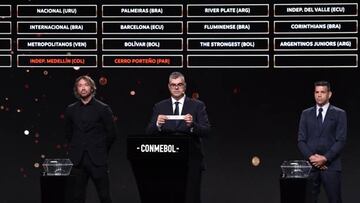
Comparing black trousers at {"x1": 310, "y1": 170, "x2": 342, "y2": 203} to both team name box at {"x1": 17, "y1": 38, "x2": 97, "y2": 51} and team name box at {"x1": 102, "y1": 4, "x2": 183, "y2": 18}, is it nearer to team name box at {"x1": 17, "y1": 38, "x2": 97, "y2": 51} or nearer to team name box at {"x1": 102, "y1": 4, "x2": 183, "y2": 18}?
team name box at {"x1": 102, "y1": 4, "x2": 183, "y2": 18}

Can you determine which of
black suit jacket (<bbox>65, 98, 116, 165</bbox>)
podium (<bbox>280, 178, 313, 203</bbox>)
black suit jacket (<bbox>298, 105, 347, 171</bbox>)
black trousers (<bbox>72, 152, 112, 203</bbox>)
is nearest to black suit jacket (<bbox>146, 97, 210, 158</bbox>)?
black suit jacket (<bbox>65, 98, 116, 165</bbox>)

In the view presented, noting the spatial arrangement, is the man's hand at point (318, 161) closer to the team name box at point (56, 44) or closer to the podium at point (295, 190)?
the podium at point (295, 190)

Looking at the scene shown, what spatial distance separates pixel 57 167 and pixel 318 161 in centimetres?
234

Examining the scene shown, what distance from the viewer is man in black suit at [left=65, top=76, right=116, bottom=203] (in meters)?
7.31

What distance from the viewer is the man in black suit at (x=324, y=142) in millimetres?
7152

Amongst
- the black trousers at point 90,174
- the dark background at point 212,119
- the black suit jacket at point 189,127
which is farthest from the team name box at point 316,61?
the black trousers at point 90,174

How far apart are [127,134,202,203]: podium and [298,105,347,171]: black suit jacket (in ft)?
5.29

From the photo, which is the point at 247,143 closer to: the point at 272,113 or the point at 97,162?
the point at 272,113

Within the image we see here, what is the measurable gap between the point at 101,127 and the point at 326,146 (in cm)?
210

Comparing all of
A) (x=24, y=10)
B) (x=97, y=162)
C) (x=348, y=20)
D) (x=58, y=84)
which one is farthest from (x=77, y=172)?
(x=348, y=20)

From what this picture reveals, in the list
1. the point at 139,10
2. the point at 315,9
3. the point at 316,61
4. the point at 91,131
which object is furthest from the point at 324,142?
the point at 139,10

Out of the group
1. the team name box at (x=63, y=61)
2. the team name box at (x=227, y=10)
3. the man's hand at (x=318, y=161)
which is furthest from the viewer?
the team name box at (x=63, y=61)

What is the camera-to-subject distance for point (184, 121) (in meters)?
6.86

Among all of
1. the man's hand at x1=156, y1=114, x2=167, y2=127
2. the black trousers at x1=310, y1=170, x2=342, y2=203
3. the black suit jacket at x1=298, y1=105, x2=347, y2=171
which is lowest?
the black trousers at x1=310, y1=170, x2=342, y2=203
